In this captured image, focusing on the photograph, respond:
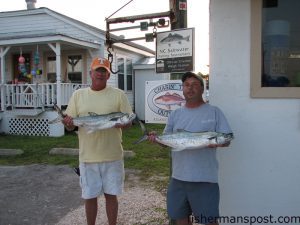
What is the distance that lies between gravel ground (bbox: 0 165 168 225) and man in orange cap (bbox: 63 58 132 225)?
960mm

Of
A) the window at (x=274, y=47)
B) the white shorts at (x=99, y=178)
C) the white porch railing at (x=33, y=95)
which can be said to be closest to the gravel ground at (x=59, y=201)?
the white shorts at (x=99, y=178)

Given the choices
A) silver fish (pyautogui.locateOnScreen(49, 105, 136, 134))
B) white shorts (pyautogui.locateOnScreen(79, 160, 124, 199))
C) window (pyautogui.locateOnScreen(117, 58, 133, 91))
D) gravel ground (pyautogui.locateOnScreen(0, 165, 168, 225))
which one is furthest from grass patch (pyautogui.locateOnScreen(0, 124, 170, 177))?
window (pyautogui.locateOnScreen(117, 58, 133, 91))

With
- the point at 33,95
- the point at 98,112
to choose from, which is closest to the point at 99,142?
the point at 98,112

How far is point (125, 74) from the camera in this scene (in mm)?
18594

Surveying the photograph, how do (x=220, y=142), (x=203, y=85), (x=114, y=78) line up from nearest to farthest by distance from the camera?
(x=220, y=142)
(x=203, y=85)
(x=114, y=78)

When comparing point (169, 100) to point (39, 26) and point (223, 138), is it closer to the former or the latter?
point (223, 138)

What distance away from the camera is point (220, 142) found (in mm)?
3232

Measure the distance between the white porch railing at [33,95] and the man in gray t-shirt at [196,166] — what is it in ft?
35.4

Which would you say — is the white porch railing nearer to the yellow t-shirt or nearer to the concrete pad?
the concrete pad

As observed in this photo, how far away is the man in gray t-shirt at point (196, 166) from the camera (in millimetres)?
3363

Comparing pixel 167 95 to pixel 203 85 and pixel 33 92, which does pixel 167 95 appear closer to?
pixel 203 85

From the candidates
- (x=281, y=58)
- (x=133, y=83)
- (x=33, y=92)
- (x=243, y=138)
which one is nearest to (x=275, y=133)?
(x=243, y=138)

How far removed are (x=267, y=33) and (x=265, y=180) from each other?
1.47 m

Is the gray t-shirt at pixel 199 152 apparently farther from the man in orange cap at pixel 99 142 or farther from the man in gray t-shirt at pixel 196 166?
the man in orange cap at pixel 99 142
